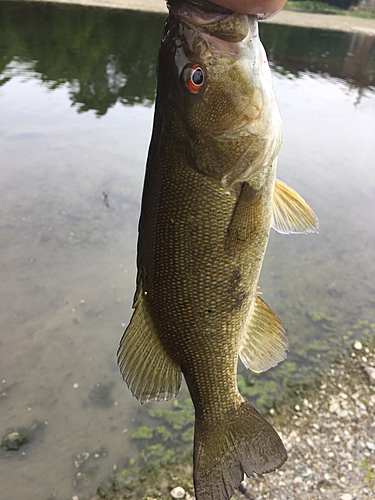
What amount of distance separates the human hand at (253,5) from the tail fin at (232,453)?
154cm

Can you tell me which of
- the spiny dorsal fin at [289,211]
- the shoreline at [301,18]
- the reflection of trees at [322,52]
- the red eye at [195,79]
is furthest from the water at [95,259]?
the shoreline at [301,18]

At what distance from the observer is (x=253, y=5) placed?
1.08 meters

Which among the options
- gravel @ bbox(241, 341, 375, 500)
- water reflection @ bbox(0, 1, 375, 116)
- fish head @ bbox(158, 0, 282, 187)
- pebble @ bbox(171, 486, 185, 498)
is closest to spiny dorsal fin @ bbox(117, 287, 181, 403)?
fish head @ bbox(158, 0, 282, 187)

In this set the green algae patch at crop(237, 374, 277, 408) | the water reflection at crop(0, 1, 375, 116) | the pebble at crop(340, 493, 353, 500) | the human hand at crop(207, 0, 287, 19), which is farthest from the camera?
the water reflection at crop(0, 1, 375, 116)

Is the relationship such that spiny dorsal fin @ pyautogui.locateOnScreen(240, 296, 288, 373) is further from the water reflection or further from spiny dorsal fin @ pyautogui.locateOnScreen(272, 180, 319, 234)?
the water reflection

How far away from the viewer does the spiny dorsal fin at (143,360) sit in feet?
5.17

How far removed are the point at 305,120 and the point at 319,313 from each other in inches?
269

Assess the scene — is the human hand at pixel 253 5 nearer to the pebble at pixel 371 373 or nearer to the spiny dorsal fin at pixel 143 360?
the spiny dorsal fin at pixel 143 360

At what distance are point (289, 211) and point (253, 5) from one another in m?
0.89

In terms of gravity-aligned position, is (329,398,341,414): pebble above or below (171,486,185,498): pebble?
above

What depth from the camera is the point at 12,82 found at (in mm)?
10586

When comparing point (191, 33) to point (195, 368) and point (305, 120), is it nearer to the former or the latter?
point (195, 368)

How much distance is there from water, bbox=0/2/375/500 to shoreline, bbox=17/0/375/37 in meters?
16.0

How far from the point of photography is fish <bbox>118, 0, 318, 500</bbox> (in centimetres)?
129
